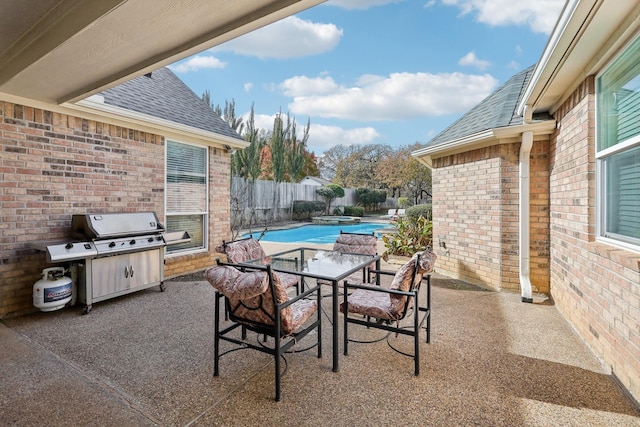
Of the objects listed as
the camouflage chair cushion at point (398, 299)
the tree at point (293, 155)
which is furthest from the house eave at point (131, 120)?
the tree at point (293, 155)

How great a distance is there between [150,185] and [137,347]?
3.46 metres

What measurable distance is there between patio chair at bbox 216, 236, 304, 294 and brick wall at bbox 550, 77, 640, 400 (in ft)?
10.7

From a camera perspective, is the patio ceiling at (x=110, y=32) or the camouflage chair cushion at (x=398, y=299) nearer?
the patio ceiling at (x=110, y=32)

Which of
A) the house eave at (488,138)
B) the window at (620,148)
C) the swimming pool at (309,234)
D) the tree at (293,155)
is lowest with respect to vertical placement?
the swimming pool at (309,234)

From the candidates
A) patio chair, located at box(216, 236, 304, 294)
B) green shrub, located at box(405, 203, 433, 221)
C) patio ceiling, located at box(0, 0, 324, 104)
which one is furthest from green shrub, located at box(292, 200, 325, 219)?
patio ceiling, located at box(0, 0, 324, 104)

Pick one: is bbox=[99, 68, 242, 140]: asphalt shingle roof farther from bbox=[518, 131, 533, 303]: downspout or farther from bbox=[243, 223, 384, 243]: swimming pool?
bbox=[518, 131, 533, 303]: downspout

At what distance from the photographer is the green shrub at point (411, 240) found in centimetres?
728

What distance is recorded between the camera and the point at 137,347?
332 centimetres

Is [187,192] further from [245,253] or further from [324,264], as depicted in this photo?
[324,264]

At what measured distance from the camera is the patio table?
3.07 metres

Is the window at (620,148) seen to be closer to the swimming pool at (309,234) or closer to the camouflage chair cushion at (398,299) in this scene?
the camouflage chair cushion at (398,299)

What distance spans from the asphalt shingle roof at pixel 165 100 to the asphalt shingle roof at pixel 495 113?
5.00 metres

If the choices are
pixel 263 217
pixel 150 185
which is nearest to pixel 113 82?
pixel 150 185

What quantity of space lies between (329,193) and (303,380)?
19666mm
